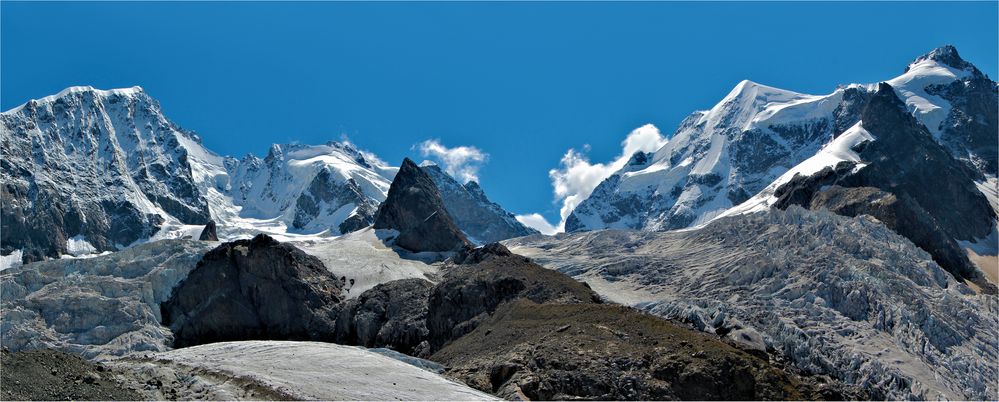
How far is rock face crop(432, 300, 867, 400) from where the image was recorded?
419 feet

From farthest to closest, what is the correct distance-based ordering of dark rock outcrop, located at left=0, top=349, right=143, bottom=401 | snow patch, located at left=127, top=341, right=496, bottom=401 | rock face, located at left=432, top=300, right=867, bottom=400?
1. rock face, located at left=432, top=300, right=867, bottom=400
2. snow patch, located at left=127, top=341, right=496, bottom=401
3. dark rock outcrop, located at left=0, top=349, right=143, bottom=401

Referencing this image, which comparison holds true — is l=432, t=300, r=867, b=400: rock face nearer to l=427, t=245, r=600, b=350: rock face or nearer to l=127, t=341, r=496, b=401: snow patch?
l=127, t=341, r=496, b=401: snow patch

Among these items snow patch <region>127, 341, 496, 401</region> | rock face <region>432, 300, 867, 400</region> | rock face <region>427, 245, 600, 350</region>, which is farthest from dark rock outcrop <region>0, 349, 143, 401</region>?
rock face <region>427, 245, 600, 350</region>

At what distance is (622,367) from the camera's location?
13150 cm

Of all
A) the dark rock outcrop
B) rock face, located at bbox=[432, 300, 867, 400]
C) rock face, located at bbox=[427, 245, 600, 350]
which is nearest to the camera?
the dark rock outcrop

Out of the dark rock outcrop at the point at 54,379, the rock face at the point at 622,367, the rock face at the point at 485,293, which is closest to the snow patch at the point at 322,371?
the rock face at the point at 622,367

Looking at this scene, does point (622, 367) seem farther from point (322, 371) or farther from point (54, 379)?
point (54, 379)

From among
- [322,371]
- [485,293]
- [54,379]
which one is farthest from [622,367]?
[54,379]

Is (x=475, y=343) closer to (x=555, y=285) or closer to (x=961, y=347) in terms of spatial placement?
(x=555, y=285)

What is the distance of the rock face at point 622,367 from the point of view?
419 ft

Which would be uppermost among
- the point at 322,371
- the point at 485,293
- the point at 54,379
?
the point at 485,293

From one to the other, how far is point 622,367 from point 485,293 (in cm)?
5415

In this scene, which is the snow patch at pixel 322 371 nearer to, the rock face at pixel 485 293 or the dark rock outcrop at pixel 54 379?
the dark rock outcrop at pixel 54 379

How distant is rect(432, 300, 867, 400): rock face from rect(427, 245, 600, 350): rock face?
26.6 metres
